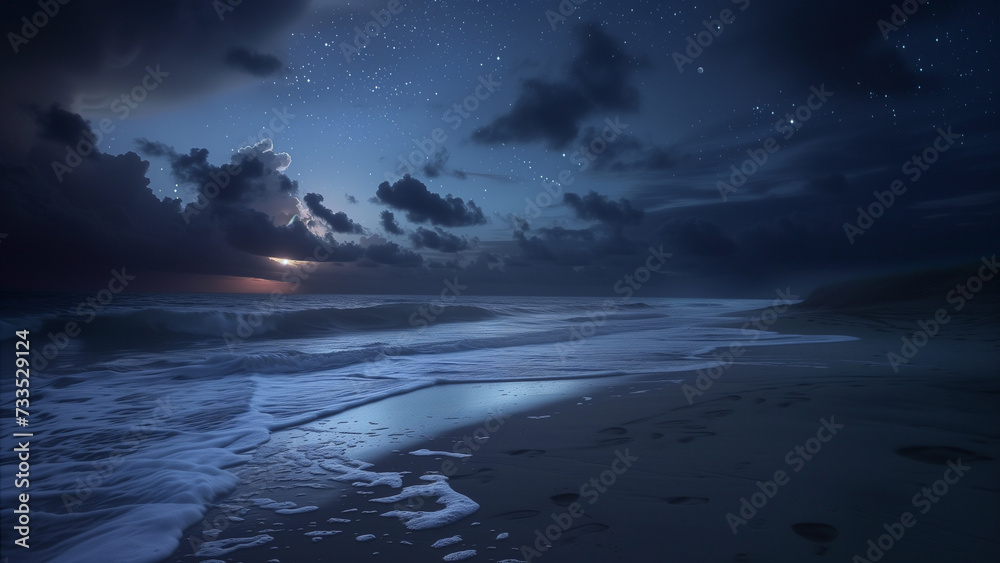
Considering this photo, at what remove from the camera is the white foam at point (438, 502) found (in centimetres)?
295

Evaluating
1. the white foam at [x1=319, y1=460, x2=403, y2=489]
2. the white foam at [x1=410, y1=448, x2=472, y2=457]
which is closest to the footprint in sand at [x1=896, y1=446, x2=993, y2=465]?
the white foam at [x1=410, y1=448, x2=472, y2=457]

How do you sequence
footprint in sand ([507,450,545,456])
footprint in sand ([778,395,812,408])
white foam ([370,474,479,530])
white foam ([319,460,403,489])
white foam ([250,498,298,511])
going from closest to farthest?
white foam ([370,474,479,530]) → white foam ([250,498,298,511]) → white foam ([319,460,403,489]) → footprint in sand ([507,450,545,456]) → footprint in sand ([778,395,812,408])

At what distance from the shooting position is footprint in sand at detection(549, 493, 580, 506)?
10.4 feet

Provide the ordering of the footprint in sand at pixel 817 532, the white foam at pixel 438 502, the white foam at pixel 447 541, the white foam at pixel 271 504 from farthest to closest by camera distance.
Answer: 1. the white foam at pixel 271 504
2. the white foam at pixel 438 502
3. the white foam at pixel 447 541
4. the footprint in sand at pixel 817 532

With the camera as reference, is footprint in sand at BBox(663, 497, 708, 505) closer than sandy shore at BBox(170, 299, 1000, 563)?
No

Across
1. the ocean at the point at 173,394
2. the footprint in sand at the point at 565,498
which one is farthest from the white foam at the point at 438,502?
the ocean at the point at 173,394

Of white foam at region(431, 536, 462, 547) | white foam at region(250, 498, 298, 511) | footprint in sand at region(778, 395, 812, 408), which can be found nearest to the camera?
white foam at region(431, 536, 462, 547)

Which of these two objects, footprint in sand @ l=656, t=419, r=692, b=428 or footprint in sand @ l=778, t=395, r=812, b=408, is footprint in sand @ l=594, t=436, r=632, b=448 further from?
footprint in sand @ l=778, t=395, r=812, b=408

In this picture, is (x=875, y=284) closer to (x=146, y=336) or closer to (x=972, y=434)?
(x=972, y=434)

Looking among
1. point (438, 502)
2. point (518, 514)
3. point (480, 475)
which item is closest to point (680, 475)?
point (518, 514)

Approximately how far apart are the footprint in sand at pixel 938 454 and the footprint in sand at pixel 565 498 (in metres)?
2.67

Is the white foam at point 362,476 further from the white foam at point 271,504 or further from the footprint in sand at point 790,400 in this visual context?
the footprint in sand at point 790,400

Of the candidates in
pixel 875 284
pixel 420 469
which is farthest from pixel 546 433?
pixel 875 284

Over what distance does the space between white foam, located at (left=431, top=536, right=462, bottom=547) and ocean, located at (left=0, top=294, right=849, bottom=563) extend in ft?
5.49
